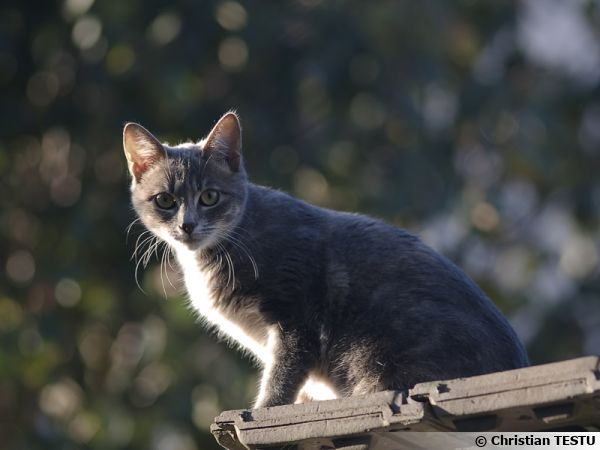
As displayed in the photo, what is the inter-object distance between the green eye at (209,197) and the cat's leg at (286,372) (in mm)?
740

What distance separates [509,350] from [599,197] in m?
6.24

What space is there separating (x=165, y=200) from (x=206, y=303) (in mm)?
474

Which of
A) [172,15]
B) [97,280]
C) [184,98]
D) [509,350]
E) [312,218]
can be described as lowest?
[509,350]

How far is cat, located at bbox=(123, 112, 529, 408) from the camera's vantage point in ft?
14.0

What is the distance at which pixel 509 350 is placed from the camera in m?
4.25

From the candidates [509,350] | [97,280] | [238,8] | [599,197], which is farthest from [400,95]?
[509,350]

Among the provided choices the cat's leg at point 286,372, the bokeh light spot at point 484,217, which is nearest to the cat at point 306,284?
the cat's leg at point 286,372

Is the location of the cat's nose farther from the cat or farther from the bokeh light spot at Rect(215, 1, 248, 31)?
the bokeh light spot at Rect(215, 1, 248, 31)

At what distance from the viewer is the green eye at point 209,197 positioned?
195 inches

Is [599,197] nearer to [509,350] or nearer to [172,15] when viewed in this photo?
[172,15]

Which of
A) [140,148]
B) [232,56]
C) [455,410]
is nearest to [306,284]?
[140,148]

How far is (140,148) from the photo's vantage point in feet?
16.6

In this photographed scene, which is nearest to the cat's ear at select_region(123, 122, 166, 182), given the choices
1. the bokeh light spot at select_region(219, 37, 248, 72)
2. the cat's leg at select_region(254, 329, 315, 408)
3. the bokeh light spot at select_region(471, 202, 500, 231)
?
the cat's leg at select_region(254, 329, 315, 408)

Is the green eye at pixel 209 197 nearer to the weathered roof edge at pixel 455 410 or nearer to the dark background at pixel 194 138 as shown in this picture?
the weathered roof edge at pixel 455 410
